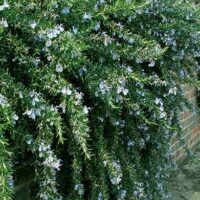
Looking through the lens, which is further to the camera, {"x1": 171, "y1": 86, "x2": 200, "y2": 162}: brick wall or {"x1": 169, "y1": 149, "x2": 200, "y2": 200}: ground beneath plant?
{"x1": 171, "y1": 86, "x2": 200, "y2": 162}: brick wall

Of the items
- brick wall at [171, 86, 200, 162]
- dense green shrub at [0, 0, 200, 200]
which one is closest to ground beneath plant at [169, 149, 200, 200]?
brick wall at [171, 86, 200, 162]

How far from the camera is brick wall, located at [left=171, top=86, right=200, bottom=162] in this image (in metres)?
4.66

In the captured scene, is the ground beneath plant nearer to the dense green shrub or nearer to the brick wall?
the brick wall

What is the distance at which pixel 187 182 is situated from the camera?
4.32m

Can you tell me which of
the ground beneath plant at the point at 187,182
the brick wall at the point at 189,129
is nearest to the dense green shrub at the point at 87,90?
the ground beneath plant at the point at 187,182

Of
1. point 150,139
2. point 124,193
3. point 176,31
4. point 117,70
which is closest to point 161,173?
point 150,139

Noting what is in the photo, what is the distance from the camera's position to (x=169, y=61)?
2.73 metres

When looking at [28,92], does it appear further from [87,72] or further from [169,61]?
[169,61]

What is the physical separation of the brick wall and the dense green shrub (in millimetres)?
1915

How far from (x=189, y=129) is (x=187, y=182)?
84cm

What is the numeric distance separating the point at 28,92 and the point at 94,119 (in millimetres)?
445

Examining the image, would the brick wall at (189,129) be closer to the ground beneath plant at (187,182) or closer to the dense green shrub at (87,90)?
the ground beneath plant at (187,182)

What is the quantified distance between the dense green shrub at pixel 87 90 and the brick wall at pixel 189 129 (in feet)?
6.28

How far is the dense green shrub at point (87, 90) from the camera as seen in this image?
1.78 m
